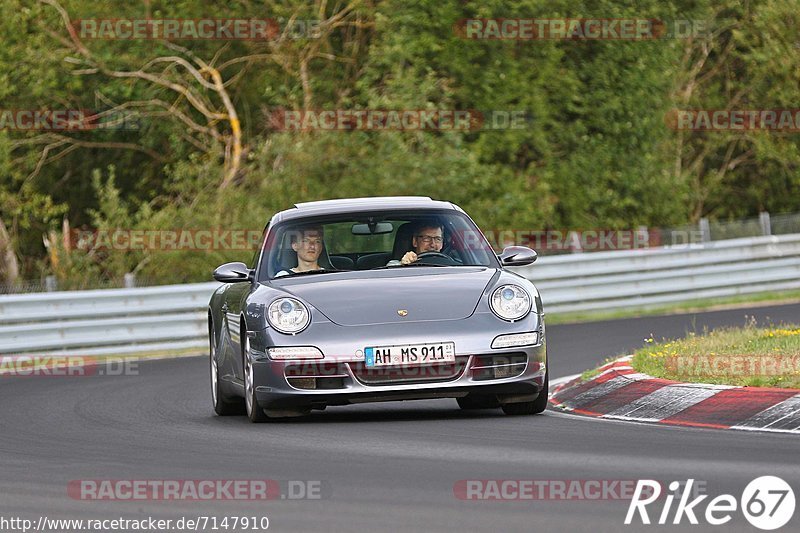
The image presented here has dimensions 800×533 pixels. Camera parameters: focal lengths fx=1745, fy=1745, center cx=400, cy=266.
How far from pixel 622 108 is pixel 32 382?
16671 millimetres

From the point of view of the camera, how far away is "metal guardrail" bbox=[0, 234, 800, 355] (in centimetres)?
2123

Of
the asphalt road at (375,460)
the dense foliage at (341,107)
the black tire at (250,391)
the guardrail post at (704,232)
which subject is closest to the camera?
the asphalt road at (375,460)

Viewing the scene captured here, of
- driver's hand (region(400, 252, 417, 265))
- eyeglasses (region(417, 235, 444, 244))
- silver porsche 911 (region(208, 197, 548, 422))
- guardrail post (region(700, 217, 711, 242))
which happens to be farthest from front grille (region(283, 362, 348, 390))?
guardrail post (region(700, 217, 711, 242))

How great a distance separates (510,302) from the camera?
11117 millimetres

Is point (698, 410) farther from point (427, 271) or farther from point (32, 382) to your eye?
point (32, 382)

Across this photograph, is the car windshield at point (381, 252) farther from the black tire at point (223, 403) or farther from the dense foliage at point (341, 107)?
the dense foliage at point (341, 107)

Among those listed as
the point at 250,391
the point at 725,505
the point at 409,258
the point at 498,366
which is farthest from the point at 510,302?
the point at 725,505

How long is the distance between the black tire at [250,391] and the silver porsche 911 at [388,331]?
0.03 feet

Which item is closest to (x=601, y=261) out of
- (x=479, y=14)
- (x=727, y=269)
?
(x=727, y=269)

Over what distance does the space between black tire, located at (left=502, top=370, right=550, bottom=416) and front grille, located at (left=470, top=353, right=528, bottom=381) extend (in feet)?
0.95

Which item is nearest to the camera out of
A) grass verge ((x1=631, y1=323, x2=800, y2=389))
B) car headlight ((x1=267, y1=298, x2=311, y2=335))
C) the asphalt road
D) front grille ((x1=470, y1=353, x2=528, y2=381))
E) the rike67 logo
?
the rike67 logo

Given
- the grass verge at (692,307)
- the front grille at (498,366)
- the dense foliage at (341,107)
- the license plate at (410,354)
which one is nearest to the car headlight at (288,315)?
the license plate at (410,354)

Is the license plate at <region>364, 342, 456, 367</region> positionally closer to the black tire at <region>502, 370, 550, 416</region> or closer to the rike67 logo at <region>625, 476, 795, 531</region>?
the black tire at <region>502, 370, 550, 416</region>

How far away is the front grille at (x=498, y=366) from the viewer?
1089 cm
